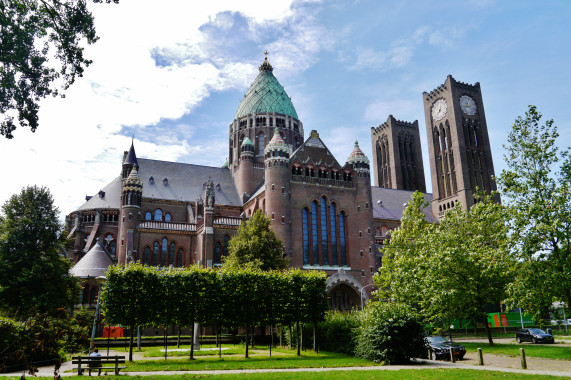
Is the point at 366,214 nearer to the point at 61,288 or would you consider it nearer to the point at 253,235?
the point at 253,235

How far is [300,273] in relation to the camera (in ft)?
118

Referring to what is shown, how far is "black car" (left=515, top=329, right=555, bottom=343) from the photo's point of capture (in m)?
37.8

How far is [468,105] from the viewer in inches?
3300

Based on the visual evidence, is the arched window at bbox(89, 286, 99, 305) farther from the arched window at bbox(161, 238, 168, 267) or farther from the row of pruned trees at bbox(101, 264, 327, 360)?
the row of pruned trees at bbox(101, 264, 327, 360)

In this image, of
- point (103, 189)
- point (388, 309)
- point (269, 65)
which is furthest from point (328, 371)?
point (269, 65)

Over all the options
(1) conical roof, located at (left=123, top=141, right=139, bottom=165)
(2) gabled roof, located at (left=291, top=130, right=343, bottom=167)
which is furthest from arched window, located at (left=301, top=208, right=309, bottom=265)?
(1) conical roof, located at (left=123, top=141, right=139, bottom=165)

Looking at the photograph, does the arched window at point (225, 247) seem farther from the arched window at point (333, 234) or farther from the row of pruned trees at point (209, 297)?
the row of pruned trees at point (209, 297)

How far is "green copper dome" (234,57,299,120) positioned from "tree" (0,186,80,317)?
4146 centimetres

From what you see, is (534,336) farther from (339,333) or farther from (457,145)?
(457,145)

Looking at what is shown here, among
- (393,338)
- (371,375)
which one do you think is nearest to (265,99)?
(393,338)

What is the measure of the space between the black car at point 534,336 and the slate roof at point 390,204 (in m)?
34.7

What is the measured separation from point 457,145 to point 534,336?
45.6 meters

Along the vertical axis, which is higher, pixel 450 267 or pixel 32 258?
pixel 32 258

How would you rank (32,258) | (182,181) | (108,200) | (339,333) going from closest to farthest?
(339,333) < (32,258) < (108,200) < (182,181)
